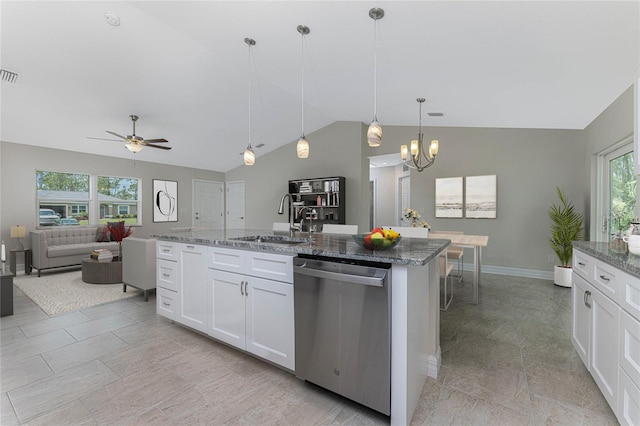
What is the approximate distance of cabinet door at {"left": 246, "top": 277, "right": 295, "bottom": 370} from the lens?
77.8 inches

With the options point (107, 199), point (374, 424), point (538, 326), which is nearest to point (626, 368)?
point (374, 424)

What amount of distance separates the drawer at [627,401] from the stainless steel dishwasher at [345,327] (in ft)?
3.58

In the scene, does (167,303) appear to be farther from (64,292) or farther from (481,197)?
(481,197)

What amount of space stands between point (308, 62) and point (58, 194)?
19.0 feet

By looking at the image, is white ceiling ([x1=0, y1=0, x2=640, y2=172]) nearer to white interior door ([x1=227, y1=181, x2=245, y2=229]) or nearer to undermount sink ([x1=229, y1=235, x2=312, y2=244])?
undermount sink ([x1=229, y1=235, x2=312, y2=244])

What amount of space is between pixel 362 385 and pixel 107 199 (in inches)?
278

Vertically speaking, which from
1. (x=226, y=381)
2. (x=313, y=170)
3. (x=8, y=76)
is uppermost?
(x=8, y=76)

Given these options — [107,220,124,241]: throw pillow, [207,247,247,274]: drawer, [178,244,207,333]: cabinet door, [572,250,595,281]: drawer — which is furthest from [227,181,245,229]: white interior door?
[572,250,595,281]: drawer

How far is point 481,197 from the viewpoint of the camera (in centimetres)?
532

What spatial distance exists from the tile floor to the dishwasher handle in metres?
0.79

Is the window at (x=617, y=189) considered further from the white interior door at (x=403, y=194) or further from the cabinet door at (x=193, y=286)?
the cabinet door at (x=193, y=286)

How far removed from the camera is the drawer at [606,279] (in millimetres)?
1556

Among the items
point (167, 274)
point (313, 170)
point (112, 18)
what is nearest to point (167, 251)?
point (167, 274)

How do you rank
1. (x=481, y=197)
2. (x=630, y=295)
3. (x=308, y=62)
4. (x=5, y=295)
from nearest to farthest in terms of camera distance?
(x=630, y=295), (x=5, y=295), (x=308, y=62), (x=481, y=197)
